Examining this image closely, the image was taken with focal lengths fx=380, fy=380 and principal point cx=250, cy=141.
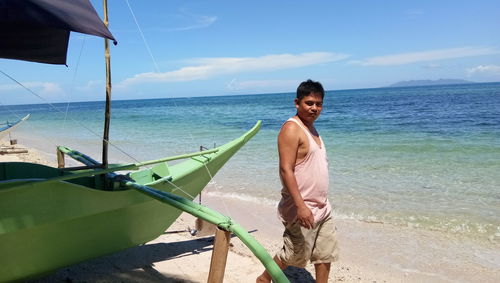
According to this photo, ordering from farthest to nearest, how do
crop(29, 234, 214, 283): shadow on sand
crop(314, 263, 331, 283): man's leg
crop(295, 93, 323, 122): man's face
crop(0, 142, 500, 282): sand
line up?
crop(0, 142, 500, 282): sand
crop(29, 234, 214, 283): shadow on sand
crop(314, 263, 331, 283): man's leg
crop(295, 93, 323, 122): man's face

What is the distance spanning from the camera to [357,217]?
5.20 metres

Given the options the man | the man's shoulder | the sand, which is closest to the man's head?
the man

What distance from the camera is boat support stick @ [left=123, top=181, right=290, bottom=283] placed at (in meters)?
1.97

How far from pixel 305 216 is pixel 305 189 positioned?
0.64 feet

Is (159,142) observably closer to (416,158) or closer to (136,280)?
(416,158)

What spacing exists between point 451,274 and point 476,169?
185 inches

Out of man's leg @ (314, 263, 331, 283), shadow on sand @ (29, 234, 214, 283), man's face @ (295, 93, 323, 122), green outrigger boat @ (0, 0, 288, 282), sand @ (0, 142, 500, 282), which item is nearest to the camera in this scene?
green outrigger boat @ (0, 0, 288, 282)

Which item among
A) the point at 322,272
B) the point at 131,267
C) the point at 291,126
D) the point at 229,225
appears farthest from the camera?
the point at 131,267

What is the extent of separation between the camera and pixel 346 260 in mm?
3951

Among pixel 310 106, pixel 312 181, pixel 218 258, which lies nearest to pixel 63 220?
pixel 218 258

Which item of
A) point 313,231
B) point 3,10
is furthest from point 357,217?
point 3,10

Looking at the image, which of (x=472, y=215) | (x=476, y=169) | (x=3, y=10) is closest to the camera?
(x=3, y=10)

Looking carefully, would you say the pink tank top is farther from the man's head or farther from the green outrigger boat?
the green outrigger boat

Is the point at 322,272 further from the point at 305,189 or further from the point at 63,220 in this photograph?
the point at 63,220
